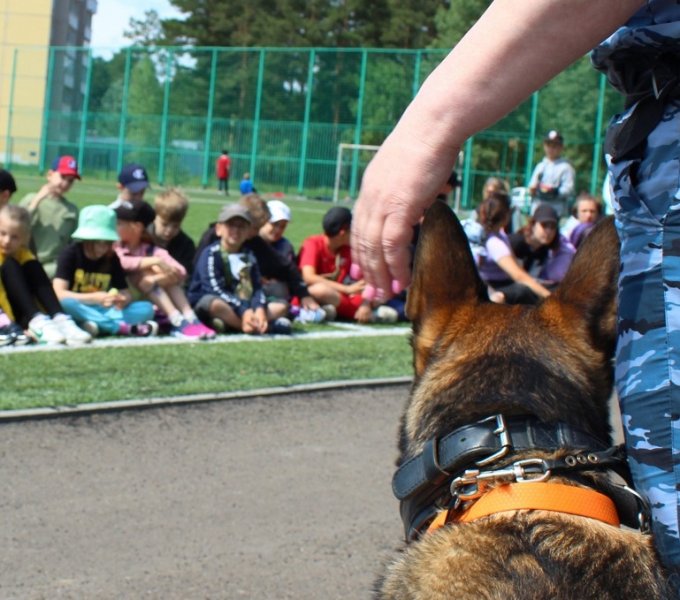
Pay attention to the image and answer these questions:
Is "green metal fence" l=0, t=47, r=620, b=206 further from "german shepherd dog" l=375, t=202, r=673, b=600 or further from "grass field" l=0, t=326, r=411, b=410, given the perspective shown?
"german shepherd dog" l=375, t=202, r=673, b=600

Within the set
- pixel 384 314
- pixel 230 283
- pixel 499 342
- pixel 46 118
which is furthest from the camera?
pixel 46 118

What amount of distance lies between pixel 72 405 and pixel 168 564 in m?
2.41

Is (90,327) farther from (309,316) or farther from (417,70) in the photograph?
(417,70)

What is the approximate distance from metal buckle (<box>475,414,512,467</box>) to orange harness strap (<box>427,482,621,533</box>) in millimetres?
57

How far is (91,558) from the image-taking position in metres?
4.41

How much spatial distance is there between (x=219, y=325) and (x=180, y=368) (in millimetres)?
2161

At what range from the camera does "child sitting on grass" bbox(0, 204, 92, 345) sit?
28.0 ft

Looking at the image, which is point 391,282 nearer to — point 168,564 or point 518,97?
point 518,97

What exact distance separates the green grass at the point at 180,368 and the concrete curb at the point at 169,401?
0.44 feet

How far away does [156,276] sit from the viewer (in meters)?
9.89

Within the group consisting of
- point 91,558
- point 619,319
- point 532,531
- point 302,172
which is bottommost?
point 91,558

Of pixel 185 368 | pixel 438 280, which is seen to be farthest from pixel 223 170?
pixel 438 280

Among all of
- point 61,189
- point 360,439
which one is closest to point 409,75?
point 61,189

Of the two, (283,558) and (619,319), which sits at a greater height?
(619,319)
